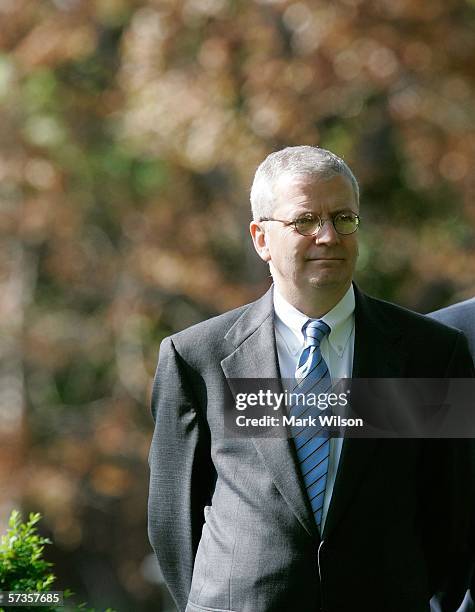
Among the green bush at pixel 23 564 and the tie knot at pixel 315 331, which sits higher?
the tie knot at pixel 315 331

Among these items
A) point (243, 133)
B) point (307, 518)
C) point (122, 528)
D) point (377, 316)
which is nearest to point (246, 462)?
point (307, 518)

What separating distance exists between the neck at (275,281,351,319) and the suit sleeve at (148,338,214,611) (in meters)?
0.39

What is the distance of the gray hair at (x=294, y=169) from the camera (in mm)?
2984

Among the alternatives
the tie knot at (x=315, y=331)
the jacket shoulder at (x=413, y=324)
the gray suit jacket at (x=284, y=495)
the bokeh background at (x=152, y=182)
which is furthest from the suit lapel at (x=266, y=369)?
the bokeh background at (x=152, y=182)

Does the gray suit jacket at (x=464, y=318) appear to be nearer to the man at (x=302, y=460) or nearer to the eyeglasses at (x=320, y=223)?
the man at (x=302, y=460)

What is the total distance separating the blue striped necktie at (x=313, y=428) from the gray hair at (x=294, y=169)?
0.36 m

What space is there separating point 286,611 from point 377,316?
870 millimetres

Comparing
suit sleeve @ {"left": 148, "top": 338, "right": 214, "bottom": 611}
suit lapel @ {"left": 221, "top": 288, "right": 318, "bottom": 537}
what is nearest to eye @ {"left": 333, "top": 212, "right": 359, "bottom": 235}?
suit lapel @ {"left": 221, "top": 288, "right": 318, "bottom": 537}

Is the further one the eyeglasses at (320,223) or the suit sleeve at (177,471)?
the suit sleeve at (177,471)

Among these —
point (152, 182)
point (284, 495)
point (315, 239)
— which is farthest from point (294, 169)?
point (152, 182)

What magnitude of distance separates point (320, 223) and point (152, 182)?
29.3 feet

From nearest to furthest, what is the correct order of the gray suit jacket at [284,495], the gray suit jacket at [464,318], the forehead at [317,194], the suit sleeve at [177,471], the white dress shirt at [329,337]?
the gray suit jacket at [284,495], the forehead at [317,194], the white dress shirt at [329,337], the suit sleeve at [177,471], the gray suit jacket at [464,318]

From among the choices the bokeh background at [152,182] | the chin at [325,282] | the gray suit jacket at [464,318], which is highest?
the bokeh background at [152,182]

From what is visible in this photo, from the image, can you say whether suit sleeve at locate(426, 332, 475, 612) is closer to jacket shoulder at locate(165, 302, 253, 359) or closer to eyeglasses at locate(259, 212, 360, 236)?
eyeglasses at locate(259, 212, 360, 236)
